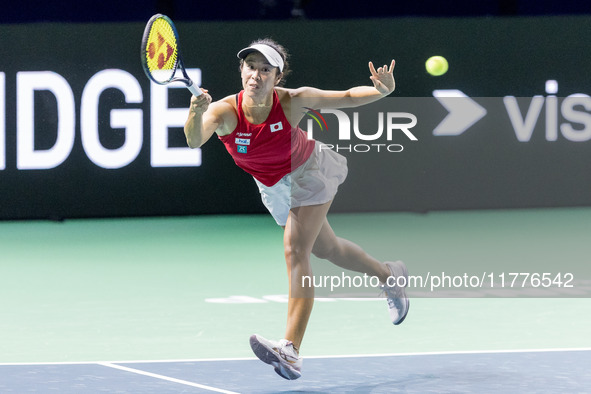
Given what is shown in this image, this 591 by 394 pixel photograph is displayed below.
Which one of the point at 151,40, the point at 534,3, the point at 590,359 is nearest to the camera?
the point at 151,40

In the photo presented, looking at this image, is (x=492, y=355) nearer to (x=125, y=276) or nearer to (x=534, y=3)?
(x=125, y=276)

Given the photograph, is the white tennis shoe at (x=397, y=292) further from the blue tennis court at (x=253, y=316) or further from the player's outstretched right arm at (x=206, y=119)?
the player's outstretched right arm at (x=206, y=119)

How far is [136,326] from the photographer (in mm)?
5871

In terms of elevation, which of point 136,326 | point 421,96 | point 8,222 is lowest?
point 8,222

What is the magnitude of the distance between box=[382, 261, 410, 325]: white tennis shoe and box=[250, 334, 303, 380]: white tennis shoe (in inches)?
46.2

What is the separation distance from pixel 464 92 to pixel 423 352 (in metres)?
5.80

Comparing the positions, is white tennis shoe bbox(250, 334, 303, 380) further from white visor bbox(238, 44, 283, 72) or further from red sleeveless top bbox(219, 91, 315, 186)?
white visor bbox(238, 44, 283, 72)

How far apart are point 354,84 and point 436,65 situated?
2.64 ft

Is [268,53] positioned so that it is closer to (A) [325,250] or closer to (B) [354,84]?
(A) [325,250]

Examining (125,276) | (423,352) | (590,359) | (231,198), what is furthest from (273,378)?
(231,198)

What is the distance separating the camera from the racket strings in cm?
448

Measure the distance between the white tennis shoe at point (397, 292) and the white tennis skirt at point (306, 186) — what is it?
2.19ft

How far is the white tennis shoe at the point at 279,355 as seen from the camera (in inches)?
169

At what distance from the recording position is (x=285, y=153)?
15.5ft
